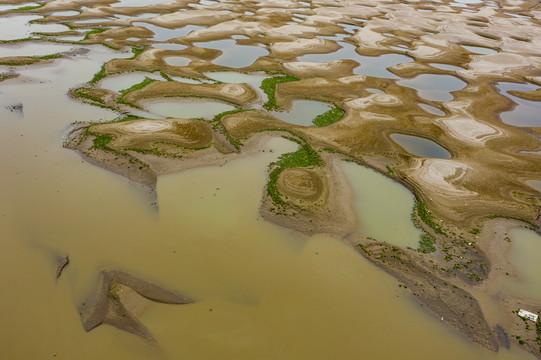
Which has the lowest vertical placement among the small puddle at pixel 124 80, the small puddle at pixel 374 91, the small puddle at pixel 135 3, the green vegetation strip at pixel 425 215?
the green vegetation strip at pixel 425 215

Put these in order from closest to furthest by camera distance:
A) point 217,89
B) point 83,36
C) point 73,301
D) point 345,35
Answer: point 73,301 → point 217,89 → point 83,36 → point 345,35

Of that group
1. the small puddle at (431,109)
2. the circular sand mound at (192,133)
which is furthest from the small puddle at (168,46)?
the small puddle at (431,109)

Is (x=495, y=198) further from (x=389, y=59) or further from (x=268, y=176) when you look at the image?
(x=389, y=59)

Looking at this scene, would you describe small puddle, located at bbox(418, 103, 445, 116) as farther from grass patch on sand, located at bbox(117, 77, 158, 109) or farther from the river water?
grass patch on sand, located at bbox(117, 77, 158, 109)

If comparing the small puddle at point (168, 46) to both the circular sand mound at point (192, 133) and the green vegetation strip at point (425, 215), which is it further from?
the green vegetation strip at point (425, 215)

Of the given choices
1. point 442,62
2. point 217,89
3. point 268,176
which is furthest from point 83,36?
point 442,62

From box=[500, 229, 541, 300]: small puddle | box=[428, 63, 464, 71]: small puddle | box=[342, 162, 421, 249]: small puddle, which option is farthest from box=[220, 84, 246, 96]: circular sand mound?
box=[428, 63, 464, 71]: small puddle
